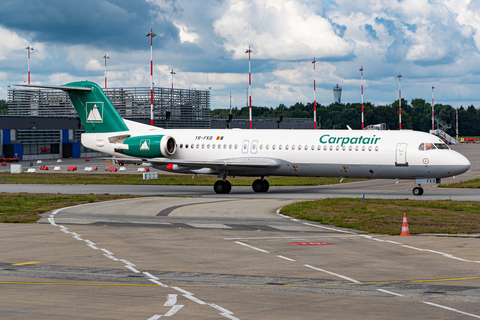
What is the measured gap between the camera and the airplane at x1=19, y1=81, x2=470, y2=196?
34.6 meters

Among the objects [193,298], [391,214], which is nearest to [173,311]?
[193,298]

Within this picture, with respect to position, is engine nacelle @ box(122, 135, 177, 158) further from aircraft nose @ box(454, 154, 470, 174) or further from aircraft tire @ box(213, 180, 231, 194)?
aircraft nose @ box(454, 154, 470, 174)

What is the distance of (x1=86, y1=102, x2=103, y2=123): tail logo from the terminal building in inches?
1626

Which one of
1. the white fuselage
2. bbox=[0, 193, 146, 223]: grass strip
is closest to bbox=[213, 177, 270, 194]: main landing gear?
the white fuselage

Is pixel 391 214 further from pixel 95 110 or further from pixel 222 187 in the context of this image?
pixel 95 110

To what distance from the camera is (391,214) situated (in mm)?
25141

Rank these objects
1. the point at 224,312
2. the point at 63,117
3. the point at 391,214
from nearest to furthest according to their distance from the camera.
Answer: the point at 224,312
the point at 391,214
the point at 63,117

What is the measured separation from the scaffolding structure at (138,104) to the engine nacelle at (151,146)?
193ft

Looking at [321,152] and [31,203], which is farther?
[321,152]

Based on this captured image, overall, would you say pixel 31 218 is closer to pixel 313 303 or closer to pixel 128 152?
pixel 128 152

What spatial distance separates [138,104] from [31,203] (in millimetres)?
72429

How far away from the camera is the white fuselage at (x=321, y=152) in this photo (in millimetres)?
34375

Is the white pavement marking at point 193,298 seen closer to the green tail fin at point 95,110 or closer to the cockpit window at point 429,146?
the cockpit window at point 429,146

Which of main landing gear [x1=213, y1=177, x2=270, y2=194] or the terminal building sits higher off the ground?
the terminal building
